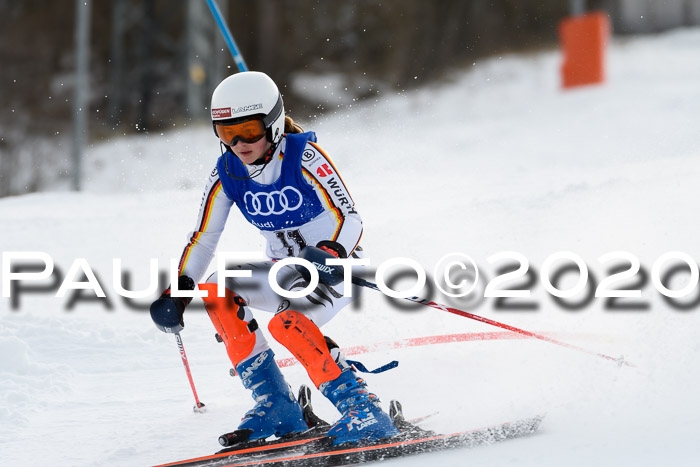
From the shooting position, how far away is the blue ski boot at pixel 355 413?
327 cm

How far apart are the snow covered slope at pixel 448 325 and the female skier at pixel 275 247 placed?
358 mm

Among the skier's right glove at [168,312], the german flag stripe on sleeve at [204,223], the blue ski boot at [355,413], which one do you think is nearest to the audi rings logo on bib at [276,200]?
the german flag stripe on sleeve at [204,223]

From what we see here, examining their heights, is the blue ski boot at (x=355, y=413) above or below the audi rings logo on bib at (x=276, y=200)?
below

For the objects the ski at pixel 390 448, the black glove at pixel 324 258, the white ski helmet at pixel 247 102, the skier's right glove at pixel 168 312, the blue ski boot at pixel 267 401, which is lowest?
the ski at pixel 390 448

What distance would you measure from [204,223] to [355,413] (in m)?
1.04

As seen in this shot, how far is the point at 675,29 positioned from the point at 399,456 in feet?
58.7

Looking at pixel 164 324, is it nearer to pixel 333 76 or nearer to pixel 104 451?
pixel 104 451

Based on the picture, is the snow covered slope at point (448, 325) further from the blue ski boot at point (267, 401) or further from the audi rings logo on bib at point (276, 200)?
the audi rings logo on bib at point (276, 200)

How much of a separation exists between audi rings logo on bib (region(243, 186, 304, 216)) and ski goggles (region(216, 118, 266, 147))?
9.4 inches

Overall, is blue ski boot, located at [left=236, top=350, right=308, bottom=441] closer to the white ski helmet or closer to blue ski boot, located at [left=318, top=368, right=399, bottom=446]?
blue ski boot, located at [left=318, top=368, right=399, bottom=446]

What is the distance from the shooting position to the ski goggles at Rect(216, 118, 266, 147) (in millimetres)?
3408

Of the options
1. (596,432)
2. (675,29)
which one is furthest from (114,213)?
(675,29)

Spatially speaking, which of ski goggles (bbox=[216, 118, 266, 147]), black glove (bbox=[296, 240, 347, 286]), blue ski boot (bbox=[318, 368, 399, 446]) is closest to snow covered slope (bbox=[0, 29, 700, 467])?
blue ski boot (bbox=[318, 368, 399, 446])

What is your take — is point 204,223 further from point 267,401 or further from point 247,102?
point 267,401
